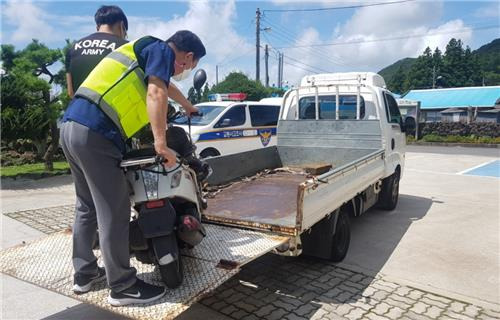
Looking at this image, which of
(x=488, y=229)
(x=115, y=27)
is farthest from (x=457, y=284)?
(x=115, y=27)

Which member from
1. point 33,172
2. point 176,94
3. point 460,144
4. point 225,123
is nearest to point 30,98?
point 33,172

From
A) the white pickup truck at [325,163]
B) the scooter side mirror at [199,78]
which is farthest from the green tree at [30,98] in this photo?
the scooter side mirror at [199,78]

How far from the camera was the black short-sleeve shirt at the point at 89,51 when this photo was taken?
308 centimetres

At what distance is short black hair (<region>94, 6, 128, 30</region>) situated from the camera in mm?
3197

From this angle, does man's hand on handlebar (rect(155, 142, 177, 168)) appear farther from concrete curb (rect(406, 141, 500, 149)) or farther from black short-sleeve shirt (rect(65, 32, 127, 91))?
concrete curb (rect(406, 141, 500, 149))

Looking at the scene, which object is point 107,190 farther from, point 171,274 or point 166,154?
point 171,274

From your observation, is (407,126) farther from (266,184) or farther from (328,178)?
(328,178)

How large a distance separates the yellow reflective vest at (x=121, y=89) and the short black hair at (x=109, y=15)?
656 mm

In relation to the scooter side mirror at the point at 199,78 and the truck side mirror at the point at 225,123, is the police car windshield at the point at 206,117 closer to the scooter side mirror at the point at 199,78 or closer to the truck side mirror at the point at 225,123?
the truck side mirror at the point at 225,123

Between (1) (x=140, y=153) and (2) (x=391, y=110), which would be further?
(2) (x=391, y=110)

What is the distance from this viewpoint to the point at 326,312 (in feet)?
11.6

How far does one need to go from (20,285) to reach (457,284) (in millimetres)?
4446

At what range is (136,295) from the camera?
2689 mm

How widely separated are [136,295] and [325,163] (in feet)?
14.5
